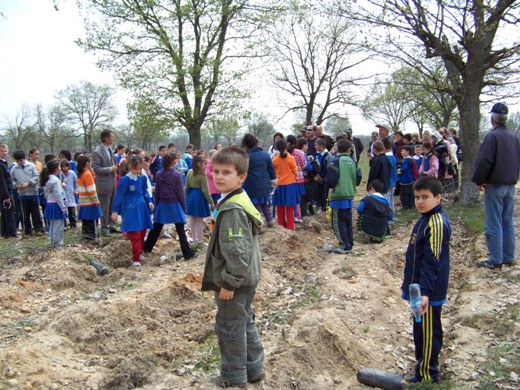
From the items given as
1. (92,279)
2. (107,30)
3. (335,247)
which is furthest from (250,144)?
(107,30)

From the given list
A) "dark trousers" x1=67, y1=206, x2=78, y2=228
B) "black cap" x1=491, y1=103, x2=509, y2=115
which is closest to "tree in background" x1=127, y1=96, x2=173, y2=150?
"dark trousers" x1=67, y1=206, x2=78, y2=228

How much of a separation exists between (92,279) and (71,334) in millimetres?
2273

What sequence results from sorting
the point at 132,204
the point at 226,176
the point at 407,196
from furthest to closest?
1. the point at 407,196
2. the point at 132,204
3. the point at 226,176

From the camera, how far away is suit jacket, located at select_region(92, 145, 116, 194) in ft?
32.2

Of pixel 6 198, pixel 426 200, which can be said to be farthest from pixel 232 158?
pixel 6 198

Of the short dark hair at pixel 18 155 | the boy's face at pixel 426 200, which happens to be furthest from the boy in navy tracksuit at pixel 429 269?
the short dark hair at pixel 18 155

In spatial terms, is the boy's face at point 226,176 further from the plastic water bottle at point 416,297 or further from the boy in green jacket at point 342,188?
the boy in green jacket at point 342,188

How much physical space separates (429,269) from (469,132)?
953 centimetres

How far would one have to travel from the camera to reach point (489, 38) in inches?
438

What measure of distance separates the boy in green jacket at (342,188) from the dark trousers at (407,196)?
190 inches

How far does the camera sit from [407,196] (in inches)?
497

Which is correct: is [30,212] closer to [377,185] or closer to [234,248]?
[377,185]

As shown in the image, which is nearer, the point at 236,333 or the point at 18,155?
the point at 236,333

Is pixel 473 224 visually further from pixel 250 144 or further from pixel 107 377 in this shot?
pixel 107 377
